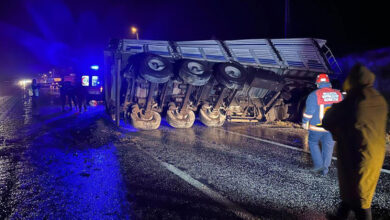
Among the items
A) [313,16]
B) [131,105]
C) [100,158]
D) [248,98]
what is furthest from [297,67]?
[313,16]

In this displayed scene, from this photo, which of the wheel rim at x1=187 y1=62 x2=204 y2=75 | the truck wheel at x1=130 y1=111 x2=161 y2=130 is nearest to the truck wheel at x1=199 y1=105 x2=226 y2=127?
the wheel rim at x1=187 y1=62 x2=204 y2=75

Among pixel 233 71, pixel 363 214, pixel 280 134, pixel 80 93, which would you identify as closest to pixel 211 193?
pixel 363 214

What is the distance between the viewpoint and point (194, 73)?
5590 mm

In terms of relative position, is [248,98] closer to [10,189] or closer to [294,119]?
[294,119]

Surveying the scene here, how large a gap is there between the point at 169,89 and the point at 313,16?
555 inches

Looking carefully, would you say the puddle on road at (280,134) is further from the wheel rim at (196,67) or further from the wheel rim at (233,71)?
the wheel rim at (196,67)

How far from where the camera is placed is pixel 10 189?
8.20 feet

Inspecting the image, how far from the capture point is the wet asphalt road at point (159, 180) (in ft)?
6.99

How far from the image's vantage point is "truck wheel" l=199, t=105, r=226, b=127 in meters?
6.47

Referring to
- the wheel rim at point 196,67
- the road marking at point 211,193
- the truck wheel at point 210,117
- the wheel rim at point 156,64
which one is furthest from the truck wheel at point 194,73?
the road marking at point 211,193

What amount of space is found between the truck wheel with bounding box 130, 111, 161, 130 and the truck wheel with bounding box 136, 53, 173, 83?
4.06ft

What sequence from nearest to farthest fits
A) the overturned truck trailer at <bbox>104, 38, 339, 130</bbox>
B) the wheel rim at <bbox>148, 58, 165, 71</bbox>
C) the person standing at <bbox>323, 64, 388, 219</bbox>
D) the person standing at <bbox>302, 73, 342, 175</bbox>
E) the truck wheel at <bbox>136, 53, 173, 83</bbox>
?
the person standing at <bbox>323, 64, 388, 219</bbox>, the person standing at <bbox>302, 73, 342, 175</bbox>, the truck wheel at <bbox>136, 53, 173, 83</bbox>, the wheel rim at <bbox>148, 58, 165, 71</bbox>, the overturned truck trailer at <bbox>104, 38, 339, 130</bbox>

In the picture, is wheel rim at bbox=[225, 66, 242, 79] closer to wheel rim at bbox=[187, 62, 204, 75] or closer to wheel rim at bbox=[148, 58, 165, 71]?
A: wheel rim at bbox=[187, 62, 204, 75]

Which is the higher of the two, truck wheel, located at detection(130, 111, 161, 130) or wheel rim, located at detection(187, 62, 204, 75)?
wheel rim, located at detection(187, 62, 204, 75)
